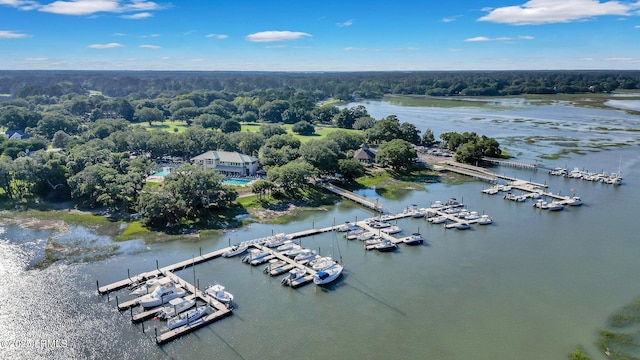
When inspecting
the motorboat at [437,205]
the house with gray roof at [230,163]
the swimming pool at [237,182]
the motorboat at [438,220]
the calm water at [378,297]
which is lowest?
the calm water at [378,297]

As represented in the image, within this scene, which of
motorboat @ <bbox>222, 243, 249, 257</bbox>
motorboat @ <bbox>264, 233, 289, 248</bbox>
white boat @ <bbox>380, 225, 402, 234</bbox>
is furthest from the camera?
white boat @ <bbox>380, 225, 402, 234</bbox>

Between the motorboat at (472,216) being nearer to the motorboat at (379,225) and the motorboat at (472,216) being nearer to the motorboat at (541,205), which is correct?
the motorboat at (379,225)

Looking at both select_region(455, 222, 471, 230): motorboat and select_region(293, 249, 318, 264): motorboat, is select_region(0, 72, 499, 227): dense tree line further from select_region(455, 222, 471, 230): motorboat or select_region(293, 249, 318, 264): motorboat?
select_region(455, 222, 471, 230): motorboat

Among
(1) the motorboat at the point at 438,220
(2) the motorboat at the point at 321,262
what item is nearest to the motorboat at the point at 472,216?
(1) the motorboat at the point at 438,220

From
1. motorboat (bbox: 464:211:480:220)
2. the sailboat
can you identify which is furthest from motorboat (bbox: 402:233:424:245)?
the sailboat

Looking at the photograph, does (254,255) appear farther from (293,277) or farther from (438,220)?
(438,220)

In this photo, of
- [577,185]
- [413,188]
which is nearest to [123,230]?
[413,188]
